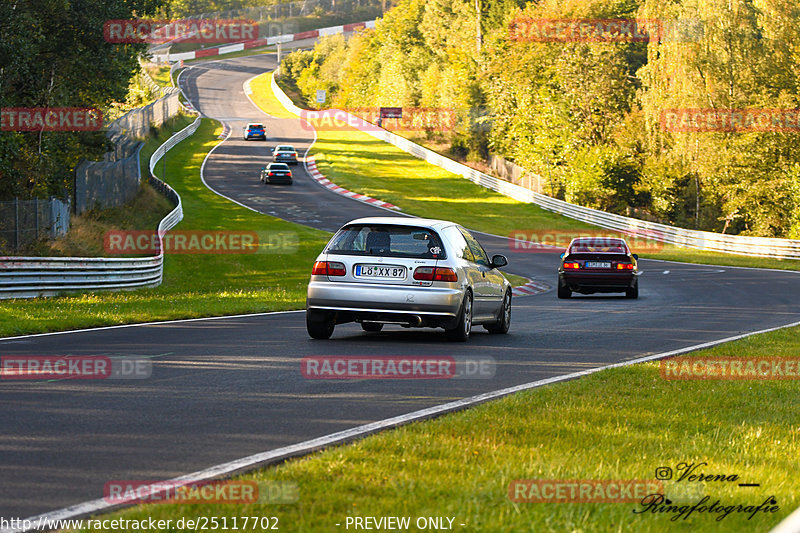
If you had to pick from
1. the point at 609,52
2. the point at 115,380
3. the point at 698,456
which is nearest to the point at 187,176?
the point at 609,52

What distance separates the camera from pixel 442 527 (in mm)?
4457

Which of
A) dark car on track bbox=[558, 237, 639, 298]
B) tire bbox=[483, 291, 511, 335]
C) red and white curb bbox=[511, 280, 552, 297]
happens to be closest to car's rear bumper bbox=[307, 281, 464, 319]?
tire bbox=[483, 291, 511, 335]

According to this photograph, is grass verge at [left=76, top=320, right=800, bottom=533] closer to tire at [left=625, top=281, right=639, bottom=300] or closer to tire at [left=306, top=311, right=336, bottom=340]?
tire at [left=306, top=311, right=336, bottom=340]

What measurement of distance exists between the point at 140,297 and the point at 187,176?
1595 inches

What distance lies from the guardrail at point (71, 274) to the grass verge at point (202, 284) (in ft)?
1.26

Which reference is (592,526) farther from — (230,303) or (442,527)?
(230,303)

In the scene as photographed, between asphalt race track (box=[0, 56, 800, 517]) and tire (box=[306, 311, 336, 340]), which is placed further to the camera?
tire (box=[306, 311, 336, 340])

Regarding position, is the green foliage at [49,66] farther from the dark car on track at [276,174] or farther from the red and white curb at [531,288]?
the dark car on track at [276,174]

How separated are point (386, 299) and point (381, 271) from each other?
404 mm

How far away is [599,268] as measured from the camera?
23.9 metres

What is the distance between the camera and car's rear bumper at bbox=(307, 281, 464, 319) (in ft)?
41.0

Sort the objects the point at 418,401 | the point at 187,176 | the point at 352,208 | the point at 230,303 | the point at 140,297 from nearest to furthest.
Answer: the point at 418,401 < the point at 230,303 < the point at 140,297 < the point at 352,208 < the point at 187,176

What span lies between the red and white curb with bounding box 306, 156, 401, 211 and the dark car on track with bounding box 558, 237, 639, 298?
3109cm

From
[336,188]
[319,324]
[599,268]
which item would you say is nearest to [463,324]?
[319,324]
